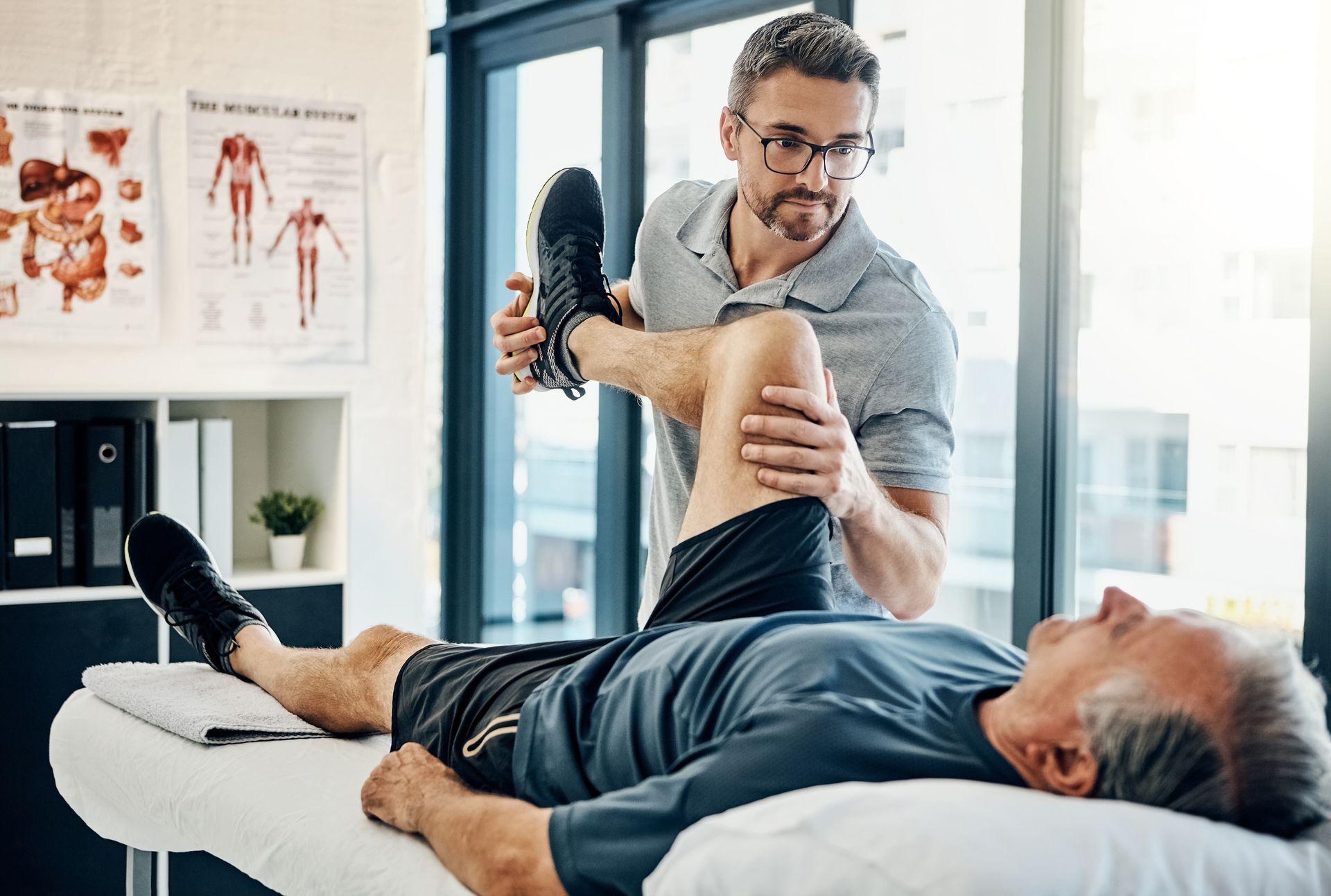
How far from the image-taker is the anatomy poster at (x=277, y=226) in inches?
114

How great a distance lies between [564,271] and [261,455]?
5.01ft

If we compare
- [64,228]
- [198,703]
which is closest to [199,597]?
[198,703]

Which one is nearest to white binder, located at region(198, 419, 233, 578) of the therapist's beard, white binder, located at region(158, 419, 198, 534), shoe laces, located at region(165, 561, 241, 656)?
white binder, located at region(158, 419, 198, 534)

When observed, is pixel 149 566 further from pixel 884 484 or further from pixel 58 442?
pixel 884 484

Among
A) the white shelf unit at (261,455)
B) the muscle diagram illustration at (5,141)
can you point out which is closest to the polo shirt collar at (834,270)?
the white shelf unit at (261,455)

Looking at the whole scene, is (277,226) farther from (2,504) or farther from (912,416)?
(912,416)

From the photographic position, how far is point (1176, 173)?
2146mm

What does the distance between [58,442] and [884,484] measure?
5.62ft

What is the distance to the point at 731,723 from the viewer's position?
105 cm

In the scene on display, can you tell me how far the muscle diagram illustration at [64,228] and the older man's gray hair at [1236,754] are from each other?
A: 8.18 feet

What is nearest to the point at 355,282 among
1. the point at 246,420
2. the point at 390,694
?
the point at 246,420

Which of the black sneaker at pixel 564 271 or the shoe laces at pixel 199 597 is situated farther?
the shoe laces at pixel 199 597

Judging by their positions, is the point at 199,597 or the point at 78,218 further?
the point at 78,218

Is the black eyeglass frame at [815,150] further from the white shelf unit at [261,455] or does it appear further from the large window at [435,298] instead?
the large window at [435,298]
